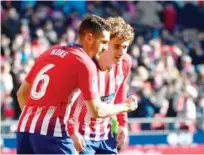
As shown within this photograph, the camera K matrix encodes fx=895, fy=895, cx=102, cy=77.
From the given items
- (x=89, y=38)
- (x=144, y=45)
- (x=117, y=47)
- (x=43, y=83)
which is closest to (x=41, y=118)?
(x=43, y=83)

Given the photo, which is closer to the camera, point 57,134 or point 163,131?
point 57,134

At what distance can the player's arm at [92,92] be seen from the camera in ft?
22.4

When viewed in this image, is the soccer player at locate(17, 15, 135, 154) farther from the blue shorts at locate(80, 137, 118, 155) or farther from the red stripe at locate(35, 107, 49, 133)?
the blue shorts at locate(80, 137, 118, 155)

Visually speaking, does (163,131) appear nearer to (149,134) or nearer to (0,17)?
(149,134)

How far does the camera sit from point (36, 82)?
7.00m

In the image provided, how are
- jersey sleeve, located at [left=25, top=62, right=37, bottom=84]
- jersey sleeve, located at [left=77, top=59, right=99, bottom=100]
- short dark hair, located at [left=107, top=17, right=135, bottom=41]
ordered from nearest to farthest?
jersey sleeve, located at [left=77, top=59, right=99, bottom=100] < jersey sleeve, located at [left=25, top=62, right=37, bottom=84] < short dark hair, located at [left=107, top=17, right=135, bottom=41]

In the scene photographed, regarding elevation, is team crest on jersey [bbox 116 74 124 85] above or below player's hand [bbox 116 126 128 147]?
above

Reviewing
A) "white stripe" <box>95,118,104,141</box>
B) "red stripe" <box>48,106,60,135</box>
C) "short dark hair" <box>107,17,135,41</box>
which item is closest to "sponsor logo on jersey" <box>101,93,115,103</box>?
"white stripe" <box>95,118,104,141</box>

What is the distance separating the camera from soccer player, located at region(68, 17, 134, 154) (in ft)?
25.2

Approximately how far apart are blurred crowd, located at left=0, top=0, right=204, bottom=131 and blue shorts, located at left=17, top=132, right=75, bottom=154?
26.2ft

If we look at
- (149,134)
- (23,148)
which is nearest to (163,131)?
(149,134)

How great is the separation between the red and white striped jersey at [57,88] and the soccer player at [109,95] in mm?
686

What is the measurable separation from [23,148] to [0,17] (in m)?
11.4

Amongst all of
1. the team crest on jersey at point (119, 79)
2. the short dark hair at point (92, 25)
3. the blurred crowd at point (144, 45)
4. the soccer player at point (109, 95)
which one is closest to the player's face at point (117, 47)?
the soccer player at point (109, 95)
